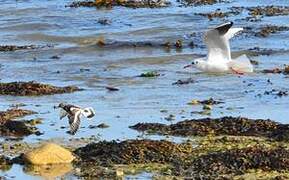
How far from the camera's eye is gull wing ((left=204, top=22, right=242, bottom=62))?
41.4ft

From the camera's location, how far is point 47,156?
10086 millimetres

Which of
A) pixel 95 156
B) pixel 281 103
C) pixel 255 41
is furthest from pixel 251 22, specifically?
pixel 95 156

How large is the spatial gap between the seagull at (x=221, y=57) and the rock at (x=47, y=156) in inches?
129

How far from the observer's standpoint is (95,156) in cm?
1028

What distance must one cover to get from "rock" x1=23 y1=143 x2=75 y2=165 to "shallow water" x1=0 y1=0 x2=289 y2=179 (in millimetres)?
181

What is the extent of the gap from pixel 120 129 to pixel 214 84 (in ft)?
11.9

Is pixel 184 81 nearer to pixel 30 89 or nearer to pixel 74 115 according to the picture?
pixel 30 89

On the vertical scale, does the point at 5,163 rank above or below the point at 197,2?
above

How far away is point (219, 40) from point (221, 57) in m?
0.69

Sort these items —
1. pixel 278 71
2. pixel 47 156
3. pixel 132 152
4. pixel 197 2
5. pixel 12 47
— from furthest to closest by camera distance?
1. pixel 197 2
2. pixel 12 47
3. pixel 278 71
4. pixel 132 152
5. pixel 47 156

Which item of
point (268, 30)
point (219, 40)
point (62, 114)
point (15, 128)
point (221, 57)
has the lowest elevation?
point (268, 30)

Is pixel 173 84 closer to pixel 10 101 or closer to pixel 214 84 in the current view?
pixel 214 84

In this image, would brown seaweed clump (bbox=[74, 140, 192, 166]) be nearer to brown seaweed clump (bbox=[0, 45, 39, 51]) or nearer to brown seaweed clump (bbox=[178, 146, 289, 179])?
brown seaweed clump (bbox=[178, 146, 289, 179])

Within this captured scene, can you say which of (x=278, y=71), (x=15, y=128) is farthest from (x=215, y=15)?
(x=15, y=128)
